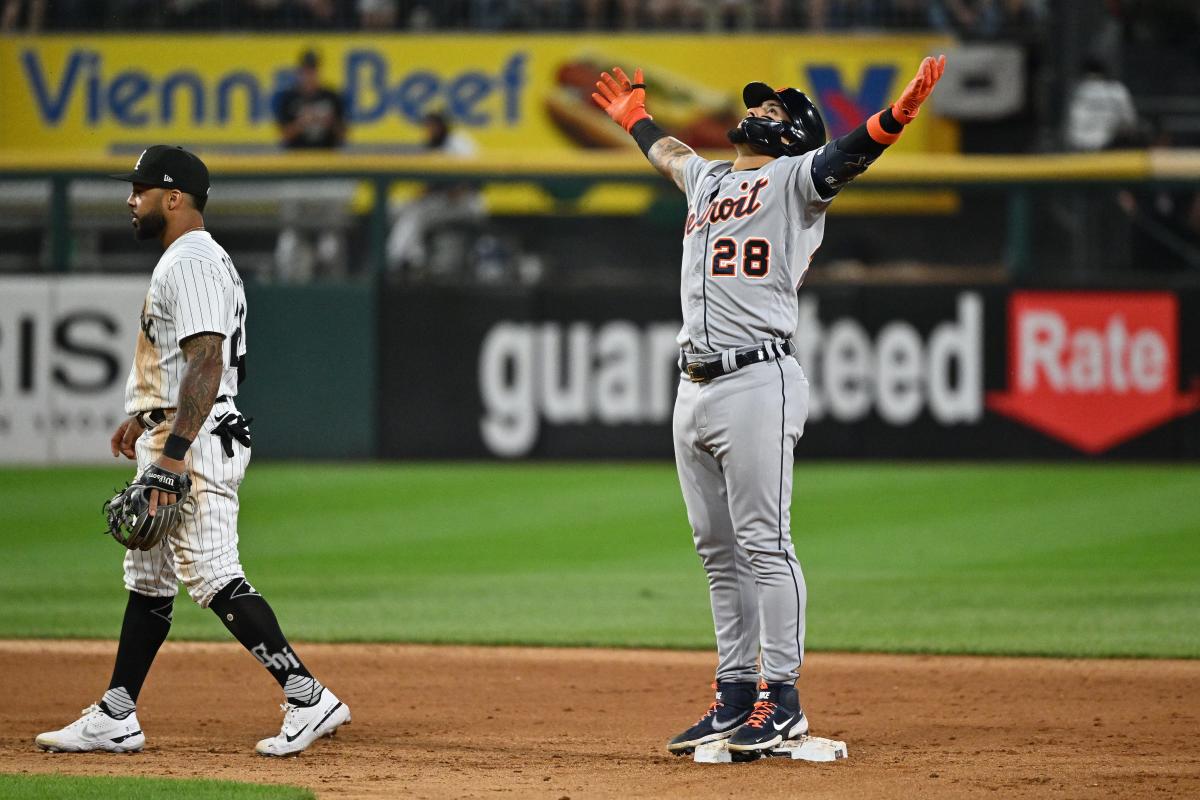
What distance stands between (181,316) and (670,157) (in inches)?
64.8

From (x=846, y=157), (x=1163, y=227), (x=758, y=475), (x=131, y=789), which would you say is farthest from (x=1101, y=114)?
(x=131, y=789)

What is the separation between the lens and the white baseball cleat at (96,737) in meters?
5.46

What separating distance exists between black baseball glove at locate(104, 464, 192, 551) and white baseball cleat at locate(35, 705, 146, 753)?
0.63 m

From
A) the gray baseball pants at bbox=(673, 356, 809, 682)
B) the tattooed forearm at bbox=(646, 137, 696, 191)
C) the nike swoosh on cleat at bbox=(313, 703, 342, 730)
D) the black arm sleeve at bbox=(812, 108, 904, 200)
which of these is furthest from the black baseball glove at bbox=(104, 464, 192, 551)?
the black arm sleeve at bbox=(812, 108, 904, 200)

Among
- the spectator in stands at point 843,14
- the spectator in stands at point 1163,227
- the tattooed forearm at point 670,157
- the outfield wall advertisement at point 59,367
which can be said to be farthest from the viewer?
the spectator in stands at point 843,14

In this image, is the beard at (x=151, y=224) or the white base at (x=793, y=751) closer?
the white base at (x=793, y=751)

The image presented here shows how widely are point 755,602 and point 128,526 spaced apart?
190cm

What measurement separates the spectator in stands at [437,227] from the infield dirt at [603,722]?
7.37 metres

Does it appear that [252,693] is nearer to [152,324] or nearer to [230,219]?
[152,324]

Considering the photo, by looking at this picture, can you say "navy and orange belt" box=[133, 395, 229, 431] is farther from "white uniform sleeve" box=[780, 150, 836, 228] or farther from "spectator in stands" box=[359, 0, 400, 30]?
"spectator in stands" box=[359, 0, 400, 30]

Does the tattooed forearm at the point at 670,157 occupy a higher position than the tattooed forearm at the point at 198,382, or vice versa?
the tattooed forearm at the point at 670,157

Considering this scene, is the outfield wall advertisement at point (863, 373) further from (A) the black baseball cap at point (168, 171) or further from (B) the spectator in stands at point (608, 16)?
(A) the black baseball cap at point (168, 171)

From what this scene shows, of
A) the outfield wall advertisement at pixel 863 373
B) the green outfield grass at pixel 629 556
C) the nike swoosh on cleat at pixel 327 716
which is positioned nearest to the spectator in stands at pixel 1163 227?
the outfield wall advertisement at pixel 863 373

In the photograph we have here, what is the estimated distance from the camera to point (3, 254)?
14031 mm
